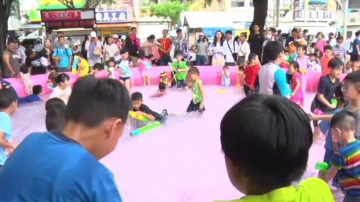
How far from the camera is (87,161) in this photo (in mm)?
1383

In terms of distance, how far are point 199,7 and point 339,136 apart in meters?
37.9

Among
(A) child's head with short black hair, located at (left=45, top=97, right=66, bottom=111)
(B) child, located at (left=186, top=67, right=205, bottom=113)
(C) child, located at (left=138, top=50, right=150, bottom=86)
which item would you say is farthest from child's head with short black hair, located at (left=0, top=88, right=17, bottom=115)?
(C) child, located at (left=138, top=50, right=150, bottom=86)

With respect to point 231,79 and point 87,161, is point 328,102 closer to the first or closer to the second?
point 87,161

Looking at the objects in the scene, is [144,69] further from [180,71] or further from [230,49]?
[230,49]

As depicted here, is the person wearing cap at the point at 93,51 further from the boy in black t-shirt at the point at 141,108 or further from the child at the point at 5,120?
the child at the point at 5,120

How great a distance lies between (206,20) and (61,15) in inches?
423

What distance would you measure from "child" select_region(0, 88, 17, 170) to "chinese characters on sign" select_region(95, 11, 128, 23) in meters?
31.2

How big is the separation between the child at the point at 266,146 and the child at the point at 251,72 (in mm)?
6469

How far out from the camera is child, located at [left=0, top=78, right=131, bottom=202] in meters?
1.34

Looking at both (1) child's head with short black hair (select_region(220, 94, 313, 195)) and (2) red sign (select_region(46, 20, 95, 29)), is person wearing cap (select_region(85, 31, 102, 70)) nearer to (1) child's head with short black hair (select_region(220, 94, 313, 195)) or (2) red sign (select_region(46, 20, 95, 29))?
(2) red sign (select_region(46, 20, 95, 29))

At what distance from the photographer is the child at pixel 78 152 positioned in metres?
1.34

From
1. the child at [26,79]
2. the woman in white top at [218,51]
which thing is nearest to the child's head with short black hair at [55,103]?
the child at [26,79]

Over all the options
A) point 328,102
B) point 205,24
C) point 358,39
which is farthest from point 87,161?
point 205,24

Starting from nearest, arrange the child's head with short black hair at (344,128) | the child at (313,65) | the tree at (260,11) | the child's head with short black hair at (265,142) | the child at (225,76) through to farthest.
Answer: the child's head with short black hair at (265,142) → the child's head with short black hair at (344,128) → the child at (313,65) → the child at (225,76) → the tree at (260,11)
